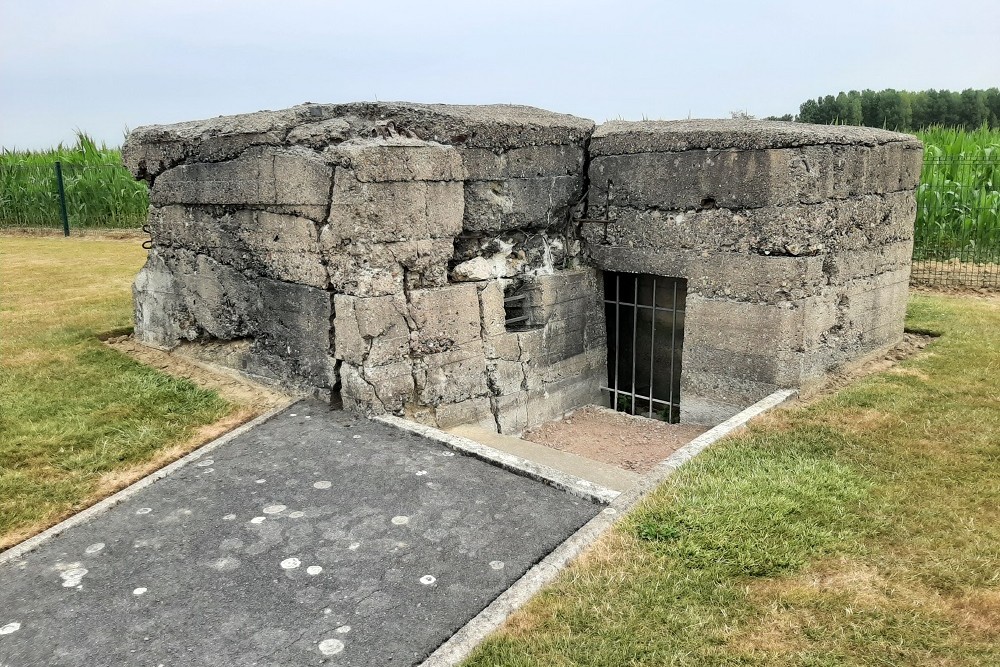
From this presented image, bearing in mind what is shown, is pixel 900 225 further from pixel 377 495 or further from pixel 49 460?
pixel 49 460

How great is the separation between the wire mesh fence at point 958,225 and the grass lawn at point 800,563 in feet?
24.2

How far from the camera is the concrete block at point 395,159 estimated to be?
526 centimetres

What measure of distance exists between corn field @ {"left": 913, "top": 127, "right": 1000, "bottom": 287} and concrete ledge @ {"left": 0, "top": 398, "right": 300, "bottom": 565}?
10007 millimetres

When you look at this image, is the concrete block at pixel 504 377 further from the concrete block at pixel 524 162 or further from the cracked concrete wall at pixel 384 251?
the concrete block at pixel 524 162

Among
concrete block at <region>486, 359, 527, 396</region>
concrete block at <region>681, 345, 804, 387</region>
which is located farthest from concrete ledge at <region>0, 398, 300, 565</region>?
concrete block at <region>681, 345, 804, 387</region>

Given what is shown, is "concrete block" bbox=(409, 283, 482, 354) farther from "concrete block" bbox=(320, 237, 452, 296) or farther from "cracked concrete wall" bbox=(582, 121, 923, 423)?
"cracked concrete wall" bbox=(582, 121, 923, 423)

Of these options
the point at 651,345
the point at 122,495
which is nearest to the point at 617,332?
the point at 651,345

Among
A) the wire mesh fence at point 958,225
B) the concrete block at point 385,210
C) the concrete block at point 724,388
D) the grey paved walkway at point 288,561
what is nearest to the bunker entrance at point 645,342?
the concrete block at point 724,388

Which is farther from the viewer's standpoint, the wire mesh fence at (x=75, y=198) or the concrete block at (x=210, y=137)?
the wire mesh fence at (x=75, y=198)

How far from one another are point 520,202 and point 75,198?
1672 centimetres

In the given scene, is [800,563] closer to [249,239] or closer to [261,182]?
[261,182]

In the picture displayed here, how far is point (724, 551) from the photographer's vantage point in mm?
3693

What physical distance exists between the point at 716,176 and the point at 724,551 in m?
3.32

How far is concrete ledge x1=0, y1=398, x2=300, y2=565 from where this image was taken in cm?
407
